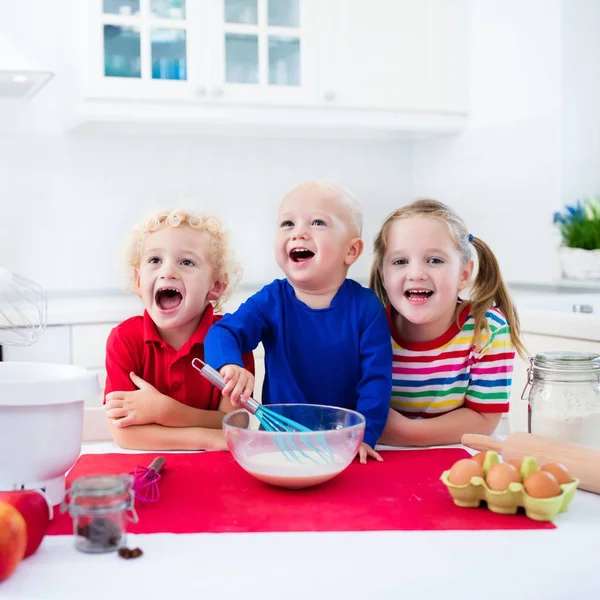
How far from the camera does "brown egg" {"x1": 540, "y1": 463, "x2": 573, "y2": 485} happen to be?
3.10ft

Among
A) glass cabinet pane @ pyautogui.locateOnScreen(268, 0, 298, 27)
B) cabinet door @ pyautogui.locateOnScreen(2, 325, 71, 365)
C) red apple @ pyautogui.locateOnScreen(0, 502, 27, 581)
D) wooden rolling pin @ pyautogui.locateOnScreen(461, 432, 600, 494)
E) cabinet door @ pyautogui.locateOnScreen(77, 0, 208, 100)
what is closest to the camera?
red apple @ pyautogui.locateOnScreen(0, 502, 27, 581)

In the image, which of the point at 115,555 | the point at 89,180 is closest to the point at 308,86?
the point at 89,180

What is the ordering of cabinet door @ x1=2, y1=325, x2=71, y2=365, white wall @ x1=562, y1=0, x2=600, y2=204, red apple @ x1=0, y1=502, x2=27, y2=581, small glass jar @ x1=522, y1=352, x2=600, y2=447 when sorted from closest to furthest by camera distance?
red apple @ x1=0, y1=502, x2=27, y2=581 < small glass jar @ x1=522, y1=352, x2=600, y2=447 < cabinet door @ x1=2, y1=325, x2=71, y2=365 < white wall @ x1=562, y1=0, x2=600, y2=204

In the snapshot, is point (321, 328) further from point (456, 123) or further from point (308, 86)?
point (456, 123)

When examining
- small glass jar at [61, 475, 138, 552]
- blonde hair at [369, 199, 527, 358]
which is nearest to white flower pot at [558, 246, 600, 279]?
blonde hair at [369, 199, 527, 358]

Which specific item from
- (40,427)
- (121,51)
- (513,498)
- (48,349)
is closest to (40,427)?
(40,427)

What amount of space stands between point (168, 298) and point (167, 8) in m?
1.73

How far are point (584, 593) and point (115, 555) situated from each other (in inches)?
17.2

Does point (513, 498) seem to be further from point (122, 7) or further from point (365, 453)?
point (122, 7)

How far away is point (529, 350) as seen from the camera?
2.36 metres

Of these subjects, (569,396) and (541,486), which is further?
(569,396)

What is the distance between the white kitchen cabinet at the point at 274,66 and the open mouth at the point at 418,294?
5.65 feet

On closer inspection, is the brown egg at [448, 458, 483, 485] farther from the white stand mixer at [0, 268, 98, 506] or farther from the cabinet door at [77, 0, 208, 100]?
the cabinet door at [77, 0, 208, 100]

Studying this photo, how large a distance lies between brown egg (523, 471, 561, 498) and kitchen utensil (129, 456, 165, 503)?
0.42 meters
